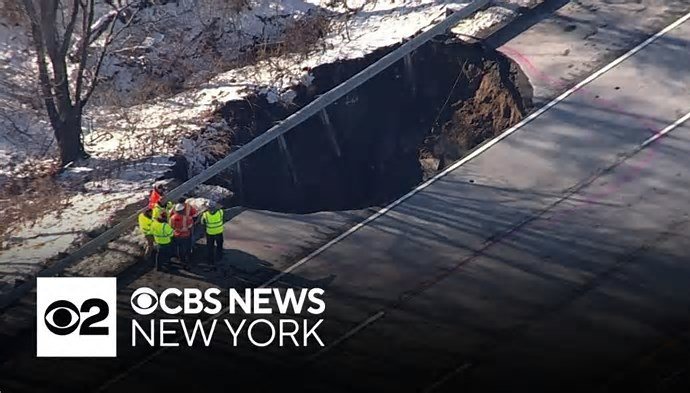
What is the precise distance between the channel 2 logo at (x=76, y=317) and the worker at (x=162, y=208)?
4.84 feet

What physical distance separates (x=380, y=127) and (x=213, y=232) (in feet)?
18.9

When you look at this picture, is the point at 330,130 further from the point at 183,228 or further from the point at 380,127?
the point at 183,228

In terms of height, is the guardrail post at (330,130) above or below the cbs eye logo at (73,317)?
above

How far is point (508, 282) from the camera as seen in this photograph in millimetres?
15242

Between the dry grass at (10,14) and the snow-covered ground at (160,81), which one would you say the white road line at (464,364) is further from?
the dry grass at (10,14)

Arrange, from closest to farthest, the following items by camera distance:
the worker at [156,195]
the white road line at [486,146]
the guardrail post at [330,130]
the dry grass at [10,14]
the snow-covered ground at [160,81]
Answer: the worker at [156,195], the white road line at [486,146], the snow-covered ground at [160,81], the guardrail post at [330,130], the dry grass at [10,14]

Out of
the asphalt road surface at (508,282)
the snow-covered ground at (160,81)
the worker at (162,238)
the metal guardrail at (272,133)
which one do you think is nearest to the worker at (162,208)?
the worker at (162,238)

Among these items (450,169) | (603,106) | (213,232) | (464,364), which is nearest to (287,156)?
(450,169)

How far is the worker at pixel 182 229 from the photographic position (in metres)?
15.9

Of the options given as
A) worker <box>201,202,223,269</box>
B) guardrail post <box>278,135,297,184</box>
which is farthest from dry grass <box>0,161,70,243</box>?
guardrail post <box>278,135,297,184</box>

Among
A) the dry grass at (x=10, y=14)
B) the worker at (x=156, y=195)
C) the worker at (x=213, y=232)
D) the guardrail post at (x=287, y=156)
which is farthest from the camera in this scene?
the dry grass at (x=10, y=14)

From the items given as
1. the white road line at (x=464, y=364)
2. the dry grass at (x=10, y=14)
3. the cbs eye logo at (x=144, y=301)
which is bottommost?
the cbs eye logo at (x=144, y=301)

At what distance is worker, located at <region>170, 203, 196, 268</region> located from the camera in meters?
15.9

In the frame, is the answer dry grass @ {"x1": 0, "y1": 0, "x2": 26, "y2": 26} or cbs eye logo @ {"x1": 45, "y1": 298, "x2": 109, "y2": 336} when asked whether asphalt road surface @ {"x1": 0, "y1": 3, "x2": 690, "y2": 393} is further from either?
dry grass @ {"x1": 0, "y1": 0, "x2": 26, "y2": 26}
